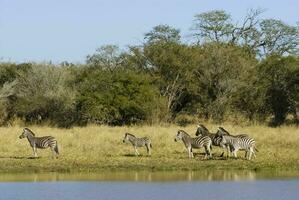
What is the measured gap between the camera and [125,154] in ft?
85.7

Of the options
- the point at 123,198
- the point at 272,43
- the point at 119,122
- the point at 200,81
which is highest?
the point at 272,43

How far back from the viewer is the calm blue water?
56.1ft

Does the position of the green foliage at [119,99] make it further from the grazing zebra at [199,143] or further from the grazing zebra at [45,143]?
the grazing zebra at [199,143]

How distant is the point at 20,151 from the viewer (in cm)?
2714

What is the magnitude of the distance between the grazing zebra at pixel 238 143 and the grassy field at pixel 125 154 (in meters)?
0.44

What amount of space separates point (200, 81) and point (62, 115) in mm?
9372

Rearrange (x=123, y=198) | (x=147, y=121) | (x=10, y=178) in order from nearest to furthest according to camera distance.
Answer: (x=123, y=198) → (x=10, y=178) → (x=147, y=121)

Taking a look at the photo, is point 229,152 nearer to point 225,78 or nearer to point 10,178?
point 10,178

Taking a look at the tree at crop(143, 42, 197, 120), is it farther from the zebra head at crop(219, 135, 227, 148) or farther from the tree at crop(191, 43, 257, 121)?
the zebra head at crop(219, 135, 227, 148)

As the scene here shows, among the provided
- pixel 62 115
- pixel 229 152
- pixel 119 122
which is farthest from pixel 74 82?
pixel 229 152

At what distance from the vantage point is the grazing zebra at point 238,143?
2445cm

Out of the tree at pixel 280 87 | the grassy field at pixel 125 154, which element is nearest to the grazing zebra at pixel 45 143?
the grassy field at pixel 125 154

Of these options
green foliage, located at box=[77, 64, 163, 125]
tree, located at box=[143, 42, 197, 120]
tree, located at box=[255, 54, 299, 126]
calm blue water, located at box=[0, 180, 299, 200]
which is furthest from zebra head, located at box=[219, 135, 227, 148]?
tree, located at box=[143, 42, 197, 120]

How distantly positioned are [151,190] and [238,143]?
23.4ft
